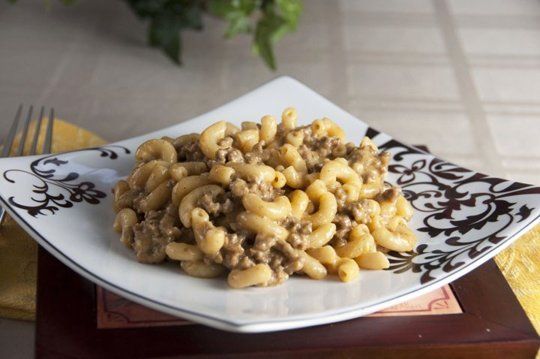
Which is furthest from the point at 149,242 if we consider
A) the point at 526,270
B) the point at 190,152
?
the point at 526,270

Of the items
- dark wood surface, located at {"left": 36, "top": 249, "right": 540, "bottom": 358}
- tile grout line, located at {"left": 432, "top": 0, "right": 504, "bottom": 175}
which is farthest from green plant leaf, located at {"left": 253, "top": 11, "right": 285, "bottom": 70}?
dark wood surface, located at {"left": 36, "top": 249, "right": 540, "bottom": 358}

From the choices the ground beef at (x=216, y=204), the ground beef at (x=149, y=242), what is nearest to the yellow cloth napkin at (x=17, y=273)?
the ground beef at (x=149, y=242)

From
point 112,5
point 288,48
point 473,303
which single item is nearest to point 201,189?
point 473,303

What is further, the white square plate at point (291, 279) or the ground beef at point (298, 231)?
the ground beef at point (298, 231)

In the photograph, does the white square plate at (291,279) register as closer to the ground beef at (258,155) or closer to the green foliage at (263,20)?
the ground beef at (258,155)

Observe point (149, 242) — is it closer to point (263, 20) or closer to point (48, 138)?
point (48, 138)

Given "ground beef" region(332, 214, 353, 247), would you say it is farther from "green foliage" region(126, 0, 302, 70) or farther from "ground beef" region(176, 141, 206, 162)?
"green foliage" region(126, 0, 302, 70)

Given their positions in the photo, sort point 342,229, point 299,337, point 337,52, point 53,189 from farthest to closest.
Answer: point 337,52, point 53,189, point 342,229, point 299,337
